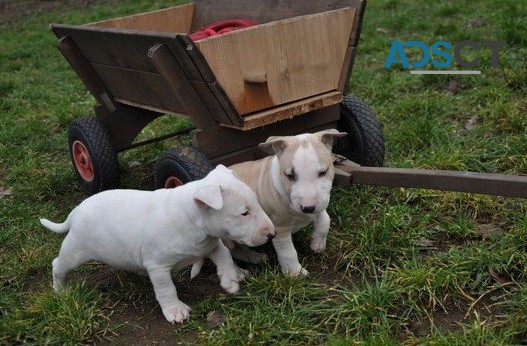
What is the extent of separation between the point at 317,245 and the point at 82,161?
81.0 inches

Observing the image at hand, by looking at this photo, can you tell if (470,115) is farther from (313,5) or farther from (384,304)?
(384,304)

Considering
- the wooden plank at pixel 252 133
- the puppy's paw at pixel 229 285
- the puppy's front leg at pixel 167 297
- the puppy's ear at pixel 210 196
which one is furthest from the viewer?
the wooden plank at pixel 252 133

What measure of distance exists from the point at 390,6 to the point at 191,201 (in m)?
7.45

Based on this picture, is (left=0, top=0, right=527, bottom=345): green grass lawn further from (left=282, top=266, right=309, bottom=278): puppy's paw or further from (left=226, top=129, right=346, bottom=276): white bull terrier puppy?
(left=226, top=129, right=346, bottom=276): white bull terrier puppy

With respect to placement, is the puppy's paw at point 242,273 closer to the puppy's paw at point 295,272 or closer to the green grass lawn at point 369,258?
the green grass lawn at point 369,258

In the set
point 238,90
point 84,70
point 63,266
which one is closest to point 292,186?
point 238,90

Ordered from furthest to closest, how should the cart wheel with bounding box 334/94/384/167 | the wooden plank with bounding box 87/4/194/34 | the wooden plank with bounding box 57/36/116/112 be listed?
the wooden plank with bounding box 87/4/194/34 → the wooden plank with bounding box 57/36/116/112 → the cart wheel with bounding box 334/94/384/167

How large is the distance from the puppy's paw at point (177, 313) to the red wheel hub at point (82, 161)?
1729 mm

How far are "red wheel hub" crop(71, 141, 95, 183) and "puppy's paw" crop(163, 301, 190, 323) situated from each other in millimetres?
1729

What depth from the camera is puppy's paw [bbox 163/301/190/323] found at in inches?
127

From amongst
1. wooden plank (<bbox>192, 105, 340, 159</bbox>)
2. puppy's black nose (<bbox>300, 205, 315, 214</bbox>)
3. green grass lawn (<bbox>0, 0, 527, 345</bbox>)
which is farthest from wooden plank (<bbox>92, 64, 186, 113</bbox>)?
puppy's black nose (<bbox>300, 205, 315, 214</bbox>)

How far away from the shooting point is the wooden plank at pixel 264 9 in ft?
13.1

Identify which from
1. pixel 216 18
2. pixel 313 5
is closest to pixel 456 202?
pixel 313 5

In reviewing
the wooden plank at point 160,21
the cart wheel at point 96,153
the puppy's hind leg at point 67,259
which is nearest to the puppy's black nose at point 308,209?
the puppy's hind leg at point 67,259
